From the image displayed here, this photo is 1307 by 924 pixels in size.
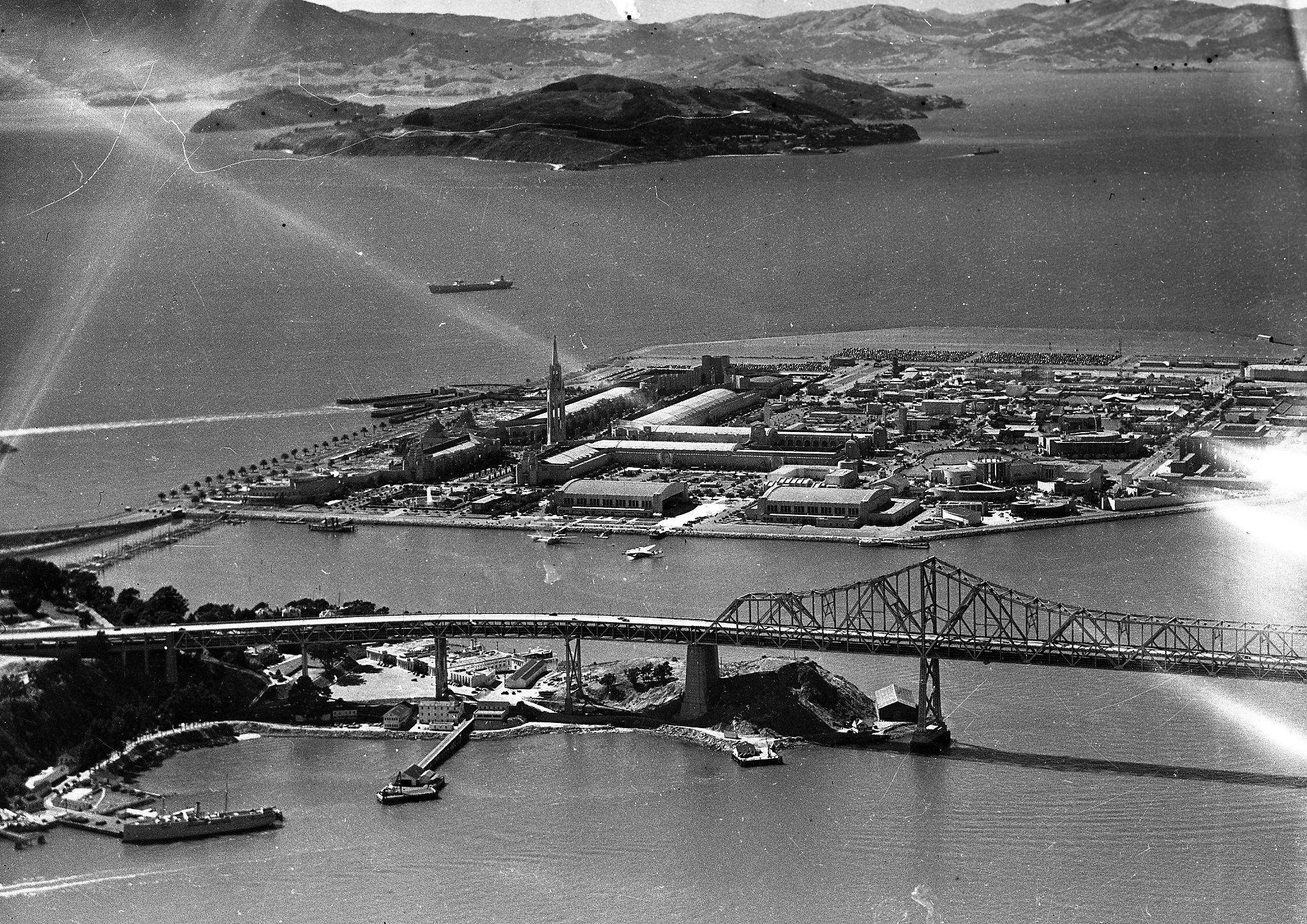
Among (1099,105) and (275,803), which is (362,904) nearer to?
(275,803)

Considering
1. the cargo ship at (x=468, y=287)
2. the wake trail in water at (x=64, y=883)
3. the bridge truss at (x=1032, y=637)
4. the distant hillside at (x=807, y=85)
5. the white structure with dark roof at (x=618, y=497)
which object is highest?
the distant hillside at (x=807, y=85)

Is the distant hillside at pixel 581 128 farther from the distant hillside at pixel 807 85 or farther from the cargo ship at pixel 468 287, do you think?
the cargo ship at pixel 468 287

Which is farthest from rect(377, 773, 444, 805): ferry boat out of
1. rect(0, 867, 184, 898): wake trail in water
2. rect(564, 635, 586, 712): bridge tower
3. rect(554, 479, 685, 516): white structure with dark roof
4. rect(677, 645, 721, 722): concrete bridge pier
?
rect(554, 479, 685, 516): white structure with dark roof

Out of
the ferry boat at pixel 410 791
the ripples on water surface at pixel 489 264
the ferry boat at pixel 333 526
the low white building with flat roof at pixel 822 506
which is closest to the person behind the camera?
the ferry boat at pixel 410 791

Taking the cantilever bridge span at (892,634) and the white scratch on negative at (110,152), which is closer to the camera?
the cantilever bridge span at (892,634)

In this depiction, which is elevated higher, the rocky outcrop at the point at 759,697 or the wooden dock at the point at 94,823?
the rocky outcrop at the point at 759,697

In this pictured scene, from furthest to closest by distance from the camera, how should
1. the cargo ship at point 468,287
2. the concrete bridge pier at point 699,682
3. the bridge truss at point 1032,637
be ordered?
the cargo ship at point 468,287
the concrete bridge pier at point 699,682
the bridge truss at point 1032,637

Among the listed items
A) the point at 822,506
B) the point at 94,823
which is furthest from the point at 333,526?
the point at 94,823

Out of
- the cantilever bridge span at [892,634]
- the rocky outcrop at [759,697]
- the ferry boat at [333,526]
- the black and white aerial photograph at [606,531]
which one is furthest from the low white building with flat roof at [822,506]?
the rocky outcrop at [759,697]
